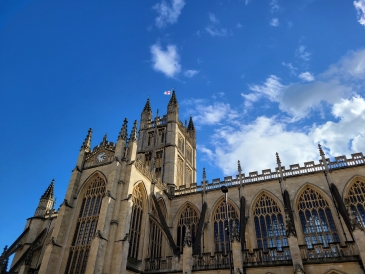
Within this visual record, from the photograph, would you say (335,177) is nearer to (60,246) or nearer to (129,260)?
(129,260)

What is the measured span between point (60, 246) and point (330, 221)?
2214 cm

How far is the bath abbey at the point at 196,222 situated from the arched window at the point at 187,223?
4.4 inches

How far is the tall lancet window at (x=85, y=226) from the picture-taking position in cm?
2134

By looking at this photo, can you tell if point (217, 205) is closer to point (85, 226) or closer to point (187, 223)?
point (187, 223)

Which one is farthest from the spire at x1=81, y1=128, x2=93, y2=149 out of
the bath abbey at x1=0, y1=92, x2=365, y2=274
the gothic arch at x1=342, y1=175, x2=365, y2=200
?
the gothic arch at x1=342, y1=175, x2=365, y2=200

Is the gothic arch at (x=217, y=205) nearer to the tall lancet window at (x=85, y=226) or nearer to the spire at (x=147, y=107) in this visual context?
the tall lancet window at (x=85, y=226)

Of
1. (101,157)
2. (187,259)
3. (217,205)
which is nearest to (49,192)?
(101,157)

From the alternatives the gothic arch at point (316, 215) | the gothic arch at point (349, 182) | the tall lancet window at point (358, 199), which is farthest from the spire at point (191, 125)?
the tall lancet window at point (358, 199)

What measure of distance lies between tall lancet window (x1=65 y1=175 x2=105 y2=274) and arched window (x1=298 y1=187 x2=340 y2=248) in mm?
17529

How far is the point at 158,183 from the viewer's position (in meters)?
28.7

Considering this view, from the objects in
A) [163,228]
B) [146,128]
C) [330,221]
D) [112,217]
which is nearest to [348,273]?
[330,221]

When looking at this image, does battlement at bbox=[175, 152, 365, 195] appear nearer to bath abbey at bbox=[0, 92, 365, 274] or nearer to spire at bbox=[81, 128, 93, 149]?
bath abbey at bbox=[0, 92, 365, 274]

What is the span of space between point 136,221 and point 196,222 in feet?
23.0

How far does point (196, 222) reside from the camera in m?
28.1
